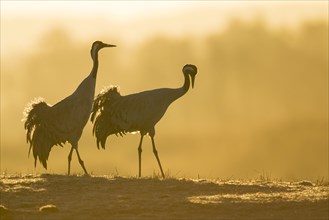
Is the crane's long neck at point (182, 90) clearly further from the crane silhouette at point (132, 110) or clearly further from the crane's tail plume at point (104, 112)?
the crane's tail plume at point (104, 112)

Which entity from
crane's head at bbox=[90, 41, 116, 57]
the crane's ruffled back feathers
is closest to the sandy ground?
the crane's ruffled back feathers

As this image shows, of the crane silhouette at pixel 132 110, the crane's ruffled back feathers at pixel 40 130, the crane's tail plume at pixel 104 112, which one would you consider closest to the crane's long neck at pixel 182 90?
the crane silhouette at pixel 132 110

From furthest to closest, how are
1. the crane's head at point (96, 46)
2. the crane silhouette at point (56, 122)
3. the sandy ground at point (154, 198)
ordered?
the crane's head at point (96, 46)
the crane silhouette at point (56, 122)
the sandy ground at point (154, 198)

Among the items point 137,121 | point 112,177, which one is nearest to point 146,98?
point 137,121

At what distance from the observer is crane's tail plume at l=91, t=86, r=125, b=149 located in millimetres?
22656

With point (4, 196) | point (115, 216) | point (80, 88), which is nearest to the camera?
point (115, 216)

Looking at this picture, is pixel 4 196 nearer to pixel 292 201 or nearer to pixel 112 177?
pixel 112 177

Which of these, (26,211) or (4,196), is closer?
(26,211)

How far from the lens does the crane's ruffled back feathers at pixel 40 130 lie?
21.3 meters

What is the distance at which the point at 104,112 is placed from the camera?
2270 centimetres

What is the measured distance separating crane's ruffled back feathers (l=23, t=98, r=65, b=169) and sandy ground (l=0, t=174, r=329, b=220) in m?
2.46

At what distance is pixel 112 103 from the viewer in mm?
22688

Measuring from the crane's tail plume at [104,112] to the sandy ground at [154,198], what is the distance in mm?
4074

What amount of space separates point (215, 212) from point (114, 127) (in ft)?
27.6
